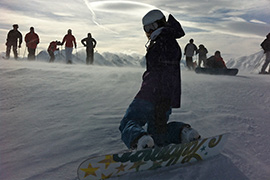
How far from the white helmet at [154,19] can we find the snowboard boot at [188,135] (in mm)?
1059

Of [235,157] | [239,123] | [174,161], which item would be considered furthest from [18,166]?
[239,123]

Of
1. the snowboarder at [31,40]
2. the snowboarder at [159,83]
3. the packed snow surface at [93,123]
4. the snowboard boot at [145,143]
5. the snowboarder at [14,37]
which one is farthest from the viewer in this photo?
the snowboarder at [31,40]

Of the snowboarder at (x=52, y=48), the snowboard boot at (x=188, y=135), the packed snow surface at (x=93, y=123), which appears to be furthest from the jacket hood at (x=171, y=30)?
the snowboarder at (x=52, y=48)

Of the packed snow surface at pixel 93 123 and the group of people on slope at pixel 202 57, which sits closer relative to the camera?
the packed snow surface at pixel 93 123

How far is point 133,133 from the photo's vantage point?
86.3 inches

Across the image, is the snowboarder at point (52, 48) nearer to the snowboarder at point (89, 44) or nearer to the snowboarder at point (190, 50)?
the snowboarder at point (89, 44)

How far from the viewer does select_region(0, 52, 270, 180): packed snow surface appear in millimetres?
2217

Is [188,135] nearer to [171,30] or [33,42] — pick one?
[171,30]

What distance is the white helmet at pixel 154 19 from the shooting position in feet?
7.98

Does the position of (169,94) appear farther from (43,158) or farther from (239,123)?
A: (239,123)

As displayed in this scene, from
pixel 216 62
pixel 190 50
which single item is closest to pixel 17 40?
pixel 190 50

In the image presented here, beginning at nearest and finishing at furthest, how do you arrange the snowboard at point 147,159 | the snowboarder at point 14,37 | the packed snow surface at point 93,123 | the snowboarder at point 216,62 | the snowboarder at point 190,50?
the snowboard at point 147,159
the packed snow surface at point 93,123
the snowboarder at point 216,62
the snowboarder at point 14,37
the snowboarder at point 190,50

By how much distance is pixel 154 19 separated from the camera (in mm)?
2428

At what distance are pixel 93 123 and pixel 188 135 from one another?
136 centimetres
